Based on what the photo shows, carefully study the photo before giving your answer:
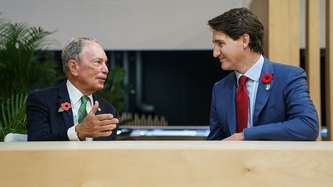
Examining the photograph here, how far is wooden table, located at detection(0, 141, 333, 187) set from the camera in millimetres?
1029

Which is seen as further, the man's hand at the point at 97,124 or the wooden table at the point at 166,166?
the man's hand at the point at 97,124

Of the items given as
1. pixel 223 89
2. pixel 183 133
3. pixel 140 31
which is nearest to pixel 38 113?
pixel 223 89

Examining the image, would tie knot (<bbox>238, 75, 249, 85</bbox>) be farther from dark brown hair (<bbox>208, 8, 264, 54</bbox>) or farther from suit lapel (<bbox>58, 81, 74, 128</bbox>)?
suit lapel (<bbox>58, 81, 74, 128</bbox>)

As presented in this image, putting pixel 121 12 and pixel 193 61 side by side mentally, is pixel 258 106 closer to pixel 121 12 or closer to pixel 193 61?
pixel 121 12

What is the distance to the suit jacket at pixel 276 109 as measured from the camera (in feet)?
6.82

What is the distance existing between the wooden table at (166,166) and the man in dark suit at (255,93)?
99 centimetres

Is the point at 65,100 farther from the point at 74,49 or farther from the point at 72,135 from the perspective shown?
the point at 72,135

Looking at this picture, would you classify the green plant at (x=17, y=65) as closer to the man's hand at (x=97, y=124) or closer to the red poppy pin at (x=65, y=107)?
the red poppy pin at (x=65, y=107)

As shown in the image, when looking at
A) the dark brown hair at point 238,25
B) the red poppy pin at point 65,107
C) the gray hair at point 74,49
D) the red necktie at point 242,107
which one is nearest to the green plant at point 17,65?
the gray hair at point 74,49

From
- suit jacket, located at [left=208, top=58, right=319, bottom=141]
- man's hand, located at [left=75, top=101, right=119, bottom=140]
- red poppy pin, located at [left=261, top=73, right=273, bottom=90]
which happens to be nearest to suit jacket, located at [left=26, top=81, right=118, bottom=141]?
man's hand, located at [left=75, top=101, right=119, bottom=140]

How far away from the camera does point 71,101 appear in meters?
2.62

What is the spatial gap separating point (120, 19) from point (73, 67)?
297cm

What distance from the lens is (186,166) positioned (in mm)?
1043

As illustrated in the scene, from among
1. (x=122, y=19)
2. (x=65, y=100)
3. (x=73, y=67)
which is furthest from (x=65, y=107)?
(x=122, y=19)
